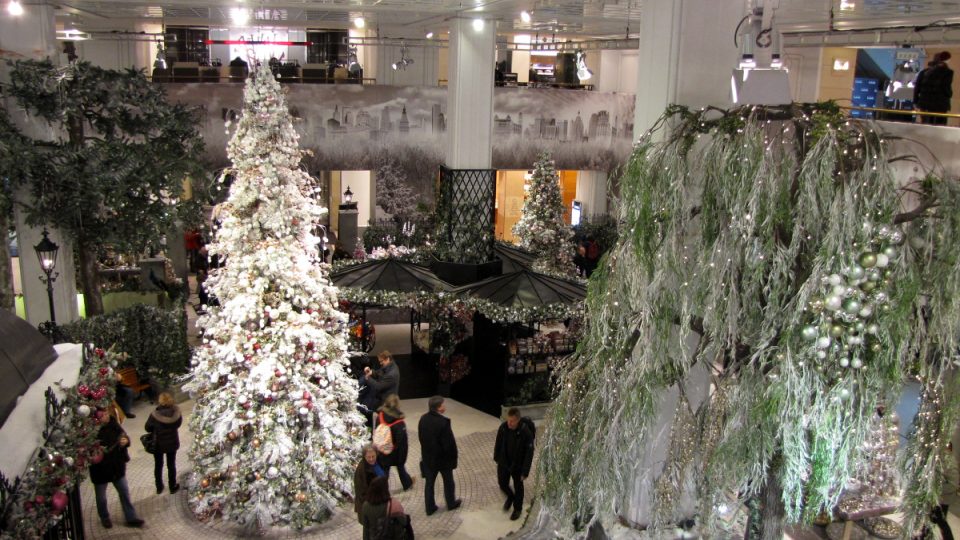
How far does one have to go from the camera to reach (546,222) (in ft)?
48.4

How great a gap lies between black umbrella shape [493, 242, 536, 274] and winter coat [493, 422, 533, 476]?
16.2 feet

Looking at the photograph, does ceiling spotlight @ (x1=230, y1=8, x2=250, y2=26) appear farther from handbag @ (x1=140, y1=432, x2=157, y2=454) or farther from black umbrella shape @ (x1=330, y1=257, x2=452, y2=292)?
handbag @ (x1=140, y1=432, x2=157, y2=454)

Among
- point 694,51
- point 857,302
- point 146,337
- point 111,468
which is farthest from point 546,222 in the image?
point 857,302

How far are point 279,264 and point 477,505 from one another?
2862 millimetres

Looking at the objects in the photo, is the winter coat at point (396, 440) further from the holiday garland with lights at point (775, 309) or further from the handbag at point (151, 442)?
the holiday garland with lights at point (775, 309)

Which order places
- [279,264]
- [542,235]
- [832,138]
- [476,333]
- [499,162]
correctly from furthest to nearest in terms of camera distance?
1. [499,162]
2. [542,235]
3. [476,333]
4. [279,264]
5. [832,138]

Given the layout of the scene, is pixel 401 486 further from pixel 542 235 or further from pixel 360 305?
pixel 542 235

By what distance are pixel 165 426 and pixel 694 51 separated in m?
5.36

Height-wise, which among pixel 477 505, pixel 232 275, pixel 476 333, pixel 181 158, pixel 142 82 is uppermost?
pixel 142 82

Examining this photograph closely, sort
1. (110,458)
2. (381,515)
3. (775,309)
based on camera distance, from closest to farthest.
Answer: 1. (775,309)
2. (381,515)
3. (110,458)

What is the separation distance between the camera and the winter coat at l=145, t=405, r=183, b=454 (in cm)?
716

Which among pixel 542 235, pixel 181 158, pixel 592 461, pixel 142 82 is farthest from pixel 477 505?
pixel 542 235

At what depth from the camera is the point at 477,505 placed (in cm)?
754

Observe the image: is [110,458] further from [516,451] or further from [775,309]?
[775,309]
